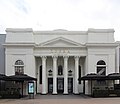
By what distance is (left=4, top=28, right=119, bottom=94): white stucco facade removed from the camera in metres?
47.1

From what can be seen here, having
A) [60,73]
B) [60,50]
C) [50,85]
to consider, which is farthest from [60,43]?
[50,85]

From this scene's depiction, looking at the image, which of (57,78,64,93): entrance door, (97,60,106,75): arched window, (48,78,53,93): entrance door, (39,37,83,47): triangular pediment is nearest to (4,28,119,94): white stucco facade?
(39,37,83,47): triangular pediment

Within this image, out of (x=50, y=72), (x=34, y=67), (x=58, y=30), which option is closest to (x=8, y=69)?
(x=34, y=67)

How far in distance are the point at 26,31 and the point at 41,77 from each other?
321 inches

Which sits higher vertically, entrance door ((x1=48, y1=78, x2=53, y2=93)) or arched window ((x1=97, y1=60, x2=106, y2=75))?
arched window ((x1=97, y1=60, x2=106, y2=75))

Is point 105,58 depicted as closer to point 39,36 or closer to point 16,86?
point 39,36

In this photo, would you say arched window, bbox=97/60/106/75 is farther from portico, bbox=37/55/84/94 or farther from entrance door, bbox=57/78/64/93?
entrance door, bbox=57/78/64/93

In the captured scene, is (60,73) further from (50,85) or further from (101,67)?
(101,67)

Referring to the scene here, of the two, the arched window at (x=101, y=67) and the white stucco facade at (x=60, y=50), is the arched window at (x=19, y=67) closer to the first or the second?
the white stucco facade at (x=60, y=50)

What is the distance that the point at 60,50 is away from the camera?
156ft

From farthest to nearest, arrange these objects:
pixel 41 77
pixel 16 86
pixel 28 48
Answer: pixel 41 77 < pixel 28 48 < pixel 16 86

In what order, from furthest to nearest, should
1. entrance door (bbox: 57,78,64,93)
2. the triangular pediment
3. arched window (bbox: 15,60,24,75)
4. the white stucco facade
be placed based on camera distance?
1. entrance door (bbox: 57,78,64,93)
2. the triangular pediment
3. arched window (bbox: 15,60,24,75)
4. the white stucco facade

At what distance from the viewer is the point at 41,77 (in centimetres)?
5022

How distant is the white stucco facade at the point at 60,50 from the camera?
47062mm
